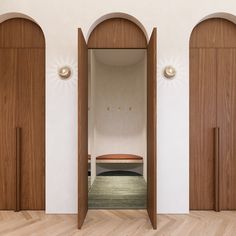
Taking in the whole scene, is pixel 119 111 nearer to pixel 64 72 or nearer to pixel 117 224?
pixel 64 72

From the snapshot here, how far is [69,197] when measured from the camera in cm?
260

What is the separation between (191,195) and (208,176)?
0.32 meters

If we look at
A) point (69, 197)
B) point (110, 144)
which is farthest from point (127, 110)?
point (69, 197)

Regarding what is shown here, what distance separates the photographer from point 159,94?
2.62 metres

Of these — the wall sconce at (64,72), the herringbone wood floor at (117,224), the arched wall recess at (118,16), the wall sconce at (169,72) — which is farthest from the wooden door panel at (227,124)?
the wall sconce at (64,72)

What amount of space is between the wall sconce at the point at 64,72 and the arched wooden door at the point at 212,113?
1516mm

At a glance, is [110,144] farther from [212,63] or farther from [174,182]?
[212,63]

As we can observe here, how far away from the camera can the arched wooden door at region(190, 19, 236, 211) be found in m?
2.71

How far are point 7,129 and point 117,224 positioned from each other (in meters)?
1.74

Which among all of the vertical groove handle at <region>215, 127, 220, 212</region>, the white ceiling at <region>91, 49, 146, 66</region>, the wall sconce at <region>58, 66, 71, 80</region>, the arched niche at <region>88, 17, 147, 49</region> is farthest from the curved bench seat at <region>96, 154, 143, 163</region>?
the arched niche at <region>88, 17, 147, 49</region>

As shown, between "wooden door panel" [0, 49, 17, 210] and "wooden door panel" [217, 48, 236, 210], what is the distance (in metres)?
2.57

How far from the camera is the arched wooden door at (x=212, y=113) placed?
107 inches

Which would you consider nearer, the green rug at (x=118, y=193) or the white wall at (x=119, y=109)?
the green rug at (x=118, y=193)

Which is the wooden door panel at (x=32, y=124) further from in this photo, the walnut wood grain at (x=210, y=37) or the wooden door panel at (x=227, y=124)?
the wooden door panel at (x=227, y=124)
